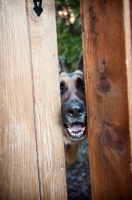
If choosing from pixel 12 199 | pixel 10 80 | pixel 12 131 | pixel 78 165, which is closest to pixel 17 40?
pixel 10 80

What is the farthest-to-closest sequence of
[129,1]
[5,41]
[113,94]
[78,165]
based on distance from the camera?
[78,165]
[5,41]
[113,94]
[129,1]

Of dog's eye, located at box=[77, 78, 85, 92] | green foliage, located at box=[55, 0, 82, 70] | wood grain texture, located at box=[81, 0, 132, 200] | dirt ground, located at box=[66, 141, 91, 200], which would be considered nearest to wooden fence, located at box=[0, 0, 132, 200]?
wood grain texture, located at box=[81, 0, 132, 200]

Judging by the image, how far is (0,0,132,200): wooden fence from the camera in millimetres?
1331

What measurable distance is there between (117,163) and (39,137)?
0.51 metres

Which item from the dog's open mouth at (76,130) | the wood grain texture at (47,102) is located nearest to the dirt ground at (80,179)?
the dog's open mouth at (76,130)

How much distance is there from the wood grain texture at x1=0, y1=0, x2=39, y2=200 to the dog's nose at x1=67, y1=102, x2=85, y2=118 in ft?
2.44

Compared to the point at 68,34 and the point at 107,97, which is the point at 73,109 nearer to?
the point at 107,97

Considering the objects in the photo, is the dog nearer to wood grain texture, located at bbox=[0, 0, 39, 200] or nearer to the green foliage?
wood grain texture, located at bbox=[0, 0, 39, 200]

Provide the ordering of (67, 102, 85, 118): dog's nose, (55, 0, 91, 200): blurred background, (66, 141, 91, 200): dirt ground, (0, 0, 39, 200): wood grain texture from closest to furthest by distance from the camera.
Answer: (0, 0, 39, 200): wood grain texture
(67, 102, 85, 118): dog's nose
(66, 141, 91, 200): dirt ground
(55, 0, 91, 200): blurred background

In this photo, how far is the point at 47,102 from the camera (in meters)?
1.65

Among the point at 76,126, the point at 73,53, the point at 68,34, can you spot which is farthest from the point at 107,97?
the point at 68,34

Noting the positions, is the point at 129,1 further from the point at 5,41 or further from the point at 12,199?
the point at 12,199

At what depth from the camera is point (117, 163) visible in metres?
1.39

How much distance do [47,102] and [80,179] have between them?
2.94 m
